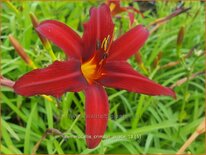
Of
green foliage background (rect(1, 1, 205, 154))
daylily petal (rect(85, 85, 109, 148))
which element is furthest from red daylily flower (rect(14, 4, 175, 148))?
green foliage background (rect(1, 1, 205, 154))

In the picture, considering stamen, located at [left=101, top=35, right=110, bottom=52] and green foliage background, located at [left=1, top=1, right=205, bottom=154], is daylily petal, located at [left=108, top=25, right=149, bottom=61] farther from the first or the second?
green foliage background, located at [left=1, top=1, right=205, bottom=154]

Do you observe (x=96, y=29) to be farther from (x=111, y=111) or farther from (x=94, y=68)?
(x=111, y=111)

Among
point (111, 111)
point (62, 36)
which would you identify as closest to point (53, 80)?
point (62, 36)

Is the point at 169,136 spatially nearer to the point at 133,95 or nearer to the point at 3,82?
the point at 133,95


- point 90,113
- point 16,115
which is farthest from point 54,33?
point 16,115

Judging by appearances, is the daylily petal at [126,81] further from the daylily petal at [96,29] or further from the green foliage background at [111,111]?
the green foliage background at [111,111]

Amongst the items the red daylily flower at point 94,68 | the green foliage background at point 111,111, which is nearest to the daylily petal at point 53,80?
the red daylily flower at point 94,68
